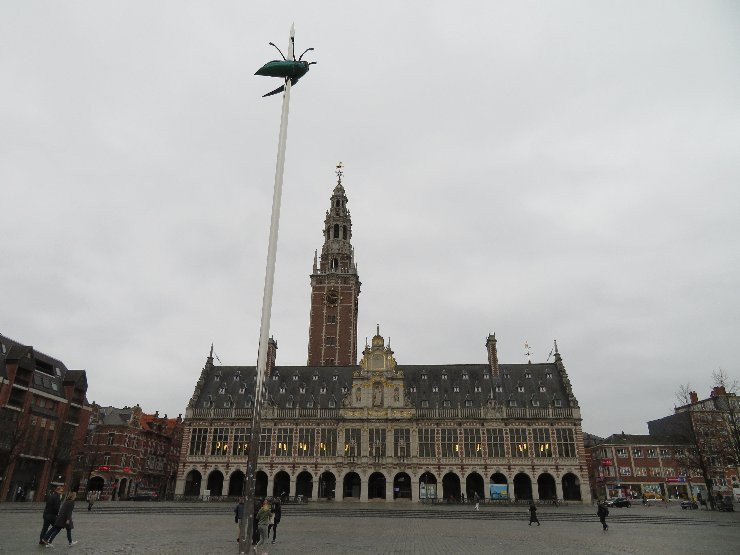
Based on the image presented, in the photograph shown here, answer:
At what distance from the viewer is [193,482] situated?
70000 millimetres

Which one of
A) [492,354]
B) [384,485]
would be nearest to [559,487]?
[492,354]

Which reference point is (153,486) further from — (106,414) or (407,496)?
(407,496)

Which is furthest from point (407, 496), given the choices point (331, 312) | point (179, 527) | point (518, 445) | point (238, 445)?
point (179, 527)

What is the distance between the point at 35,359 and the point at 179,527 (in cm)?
4671

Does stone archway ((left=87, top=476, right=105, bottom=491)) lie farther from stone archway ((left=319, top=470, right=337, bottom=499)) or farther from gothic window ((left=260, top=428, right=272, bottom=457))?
stone archway ((left=319, top=470, right=337, bottom=499))

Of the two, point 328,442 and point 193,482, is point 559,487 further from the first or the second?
point 193,482

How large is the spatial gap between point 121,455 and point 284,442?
25633 millimetres

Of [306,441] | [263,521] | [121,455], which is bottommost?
[263,521]

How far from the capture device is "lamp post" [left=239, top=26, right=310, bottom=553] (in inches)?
619

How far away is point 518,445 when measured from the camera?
65.3 metres

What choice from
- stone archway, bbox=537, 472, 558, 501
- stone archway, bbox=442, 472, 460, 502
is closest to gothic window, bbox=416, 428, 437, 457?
stone archway, bbox=442, 472, 460, 502

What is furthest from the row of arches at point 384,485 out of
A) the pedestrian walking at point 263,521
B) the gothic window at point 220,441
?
the pedestrian walking at point 263,521

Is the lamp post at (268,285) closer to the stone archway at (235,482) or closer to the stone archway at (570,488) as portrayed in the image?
the stone archway at (235,482)

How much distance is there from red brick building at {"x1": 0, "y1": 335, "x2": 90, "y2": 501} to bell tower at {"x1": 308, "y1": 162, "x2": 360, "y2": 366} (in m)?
34.6
